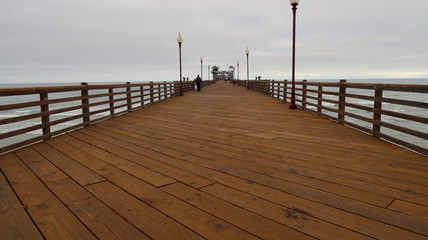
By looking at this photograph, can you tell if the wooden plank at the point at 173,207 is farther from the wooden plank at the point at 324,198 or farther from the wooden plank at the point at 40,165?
the wooden plank at the point at 324,198

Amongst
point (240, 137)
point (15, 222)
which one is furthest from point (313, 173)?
point (15, 222)

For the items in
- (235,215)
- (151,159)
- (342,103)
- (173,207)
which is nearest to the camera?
(235,215)

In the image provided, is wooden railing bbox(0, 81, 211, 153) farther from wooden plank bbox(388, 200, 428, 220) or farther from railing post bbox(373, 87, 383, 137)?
railing post bbox(373, 87, 383, 137)

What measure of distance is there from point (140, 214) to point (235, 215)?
81 cm

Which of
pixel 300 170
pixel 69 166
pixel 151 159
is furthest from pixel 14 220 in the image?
pixel 300 170

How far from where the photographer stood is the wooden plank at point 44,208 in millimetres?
2188

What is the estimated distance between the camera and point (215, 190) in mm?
2945

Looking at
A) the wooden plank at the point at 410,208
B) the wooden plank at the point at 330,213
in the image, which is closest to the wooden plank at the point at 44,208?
the wooden plank at the point at 330,213

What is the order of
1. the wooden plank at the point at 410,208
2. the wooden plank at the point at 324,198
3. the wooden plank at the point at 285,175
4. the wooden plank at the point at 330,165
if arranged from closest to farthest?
the wooden plank at the point at 324,198
the wooden plank at the point at 410,208
the wooden plank at the point at 285,175
the wooden plank at the point at 330,165

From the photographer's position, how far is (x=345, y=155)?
164 inches

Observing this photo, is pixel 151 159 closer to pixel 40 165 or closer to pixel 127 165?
pixel 127 165

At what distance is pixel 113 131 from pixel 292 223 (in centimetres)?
499

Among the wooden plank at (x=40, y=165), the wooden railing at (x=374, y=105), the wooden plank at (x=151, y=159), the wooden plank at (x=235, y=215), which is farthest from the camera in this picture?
the wooden railing at (x=374, y=105)

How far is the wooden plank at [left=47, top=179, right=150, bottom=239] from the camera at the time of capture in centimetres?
217
